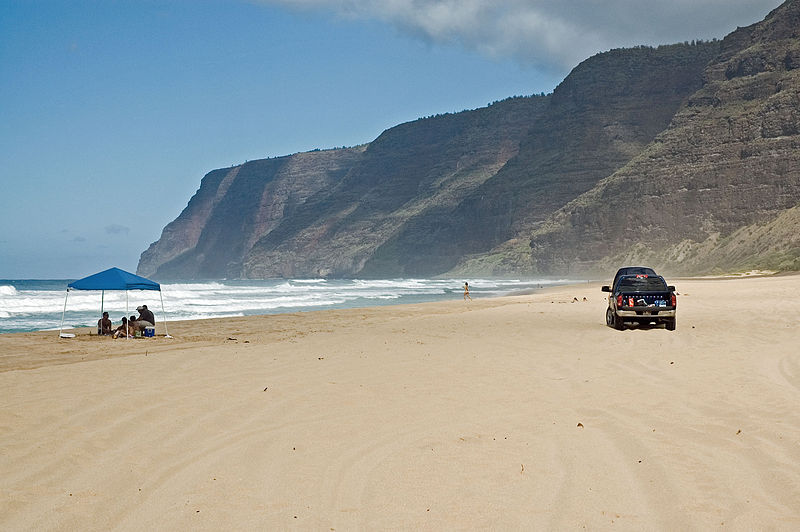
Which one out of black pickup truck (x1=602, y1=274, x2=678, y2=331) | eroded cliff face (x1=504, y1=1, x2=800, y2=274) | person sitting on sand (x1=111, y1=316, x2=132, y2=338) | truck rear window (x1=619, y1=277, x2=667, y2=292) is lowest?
person sitting on sand (x1=111, y1=316, x2=132, y2=338)

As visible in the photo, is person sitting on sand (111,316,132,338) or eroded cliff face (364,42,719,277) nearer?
person sitting on sand (111,316,132,338)

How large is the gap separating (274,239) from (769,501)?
19071 cm

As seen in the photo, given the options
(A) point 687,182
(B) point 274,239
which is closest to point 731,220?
(A) point 687,182

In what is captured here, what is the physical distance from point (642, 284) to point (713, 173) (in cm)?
6988

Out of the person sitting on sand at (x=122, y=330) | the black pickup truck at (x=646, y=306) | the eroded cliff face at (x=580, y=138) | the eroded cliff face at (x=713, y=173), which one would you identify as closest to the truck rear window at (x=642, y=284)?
the black pickup truck at (x=646, y=306)

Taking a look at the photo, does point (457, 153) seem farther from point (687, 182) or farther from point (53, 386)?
point (53, 386)

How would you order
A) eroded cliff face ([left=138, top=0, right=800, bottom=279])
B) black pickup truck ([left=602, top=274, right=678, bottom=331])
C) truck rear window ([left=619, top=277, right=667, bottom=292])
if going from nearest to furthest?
black pickup truck ([left=602, top=274, right=678, bottom=331]), truck rear window ([left=619, top=277, right=667, bottom=292]), eroded cliff face ([left=138, top=0, right=800, bottom=279])

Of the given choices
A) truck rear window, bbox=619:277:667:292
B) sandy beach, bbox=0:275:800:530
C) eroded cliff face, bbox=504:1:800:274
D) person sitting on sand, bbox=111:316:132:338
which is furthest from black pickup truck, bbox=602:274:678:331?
eroded cliff face, bbox=504:1:800:274

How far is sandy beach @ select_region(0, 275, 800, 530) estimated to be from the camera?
4566 millimetres

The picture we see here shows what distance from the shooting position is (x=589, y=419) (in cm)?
704

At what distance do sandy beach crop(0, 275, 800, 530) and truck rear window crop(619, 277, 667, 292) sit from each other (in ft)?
13.1

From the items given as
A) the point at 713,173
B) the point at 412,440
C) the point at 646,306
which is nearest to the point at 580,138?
the point at 713,173

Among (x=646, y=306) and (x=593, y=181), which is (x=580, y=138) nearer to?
(x=593, y=181)

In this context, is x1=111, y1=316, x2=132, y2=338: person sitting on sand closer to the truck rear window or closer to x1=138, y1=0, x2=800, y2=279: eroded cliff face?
the truck rear window
